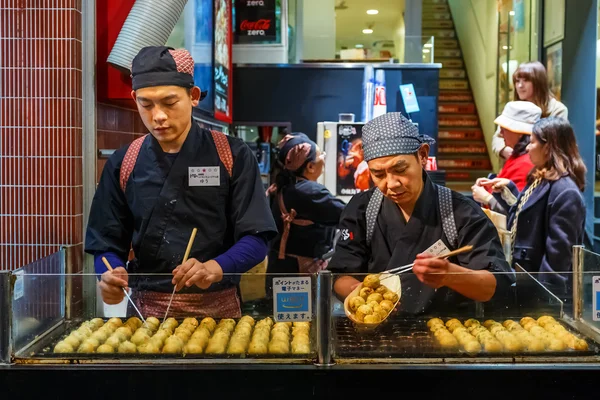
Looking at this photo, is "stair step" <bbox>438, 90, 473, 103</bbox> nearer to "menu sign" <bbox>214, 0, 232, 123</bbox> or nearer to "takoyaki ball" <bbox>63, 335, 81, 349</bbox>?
"menu sign" <bbox>214, 0, 232, 123</bbox>

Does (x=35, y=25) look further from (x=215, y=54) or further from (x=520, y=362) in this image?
(x=215, y=54)

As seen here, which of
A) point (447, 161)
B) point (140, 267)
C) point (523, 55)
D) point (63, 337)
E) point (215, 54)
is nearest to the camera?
point (63, 337)

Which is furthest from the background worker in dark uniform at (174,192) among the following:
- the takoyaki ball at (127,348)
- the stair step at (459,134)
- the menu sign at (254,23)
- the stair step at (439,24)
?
the stair step at (439,24)

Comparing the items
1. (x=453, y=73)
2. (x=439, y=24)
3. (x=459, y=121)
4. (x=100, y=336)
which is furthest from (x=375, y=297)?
(x=439, y=24)

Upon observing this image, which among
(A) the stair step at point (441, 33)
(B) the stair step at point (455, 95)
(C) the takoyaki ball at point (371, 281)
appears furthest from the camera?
(A) the stair step at point (441, 33)

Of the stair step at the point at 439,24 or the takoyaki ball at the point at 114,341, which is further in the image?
the stair step at the point at 439,24

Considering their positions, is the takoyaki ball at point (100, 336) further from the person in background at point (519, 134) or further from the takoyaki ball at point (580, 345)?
the person in background at point (519, 134)

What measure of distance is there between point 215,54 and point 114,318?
4.77m

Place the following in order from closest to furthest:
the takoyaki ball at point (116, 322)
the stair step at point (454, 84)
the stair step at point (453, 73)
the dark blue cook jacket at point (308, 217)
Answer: the takoyaki ball at point (116, 322), the dark blue cook jacket at point (308, 217), the stair step at point (454, 84), the stair step at point (453, 73)

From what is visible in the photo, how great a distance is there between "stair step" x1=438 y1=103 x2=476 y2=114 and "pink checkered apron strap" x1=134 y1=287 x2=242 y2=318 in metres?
11.3

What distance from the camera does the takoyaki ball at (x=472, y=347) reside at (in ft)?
7.18
